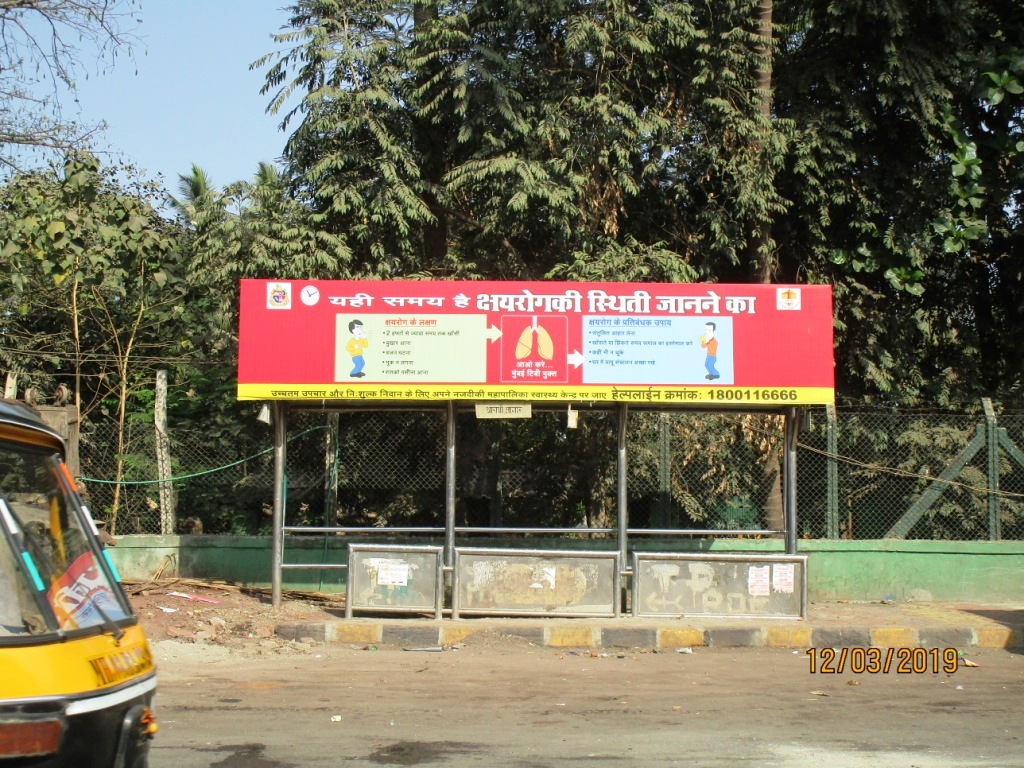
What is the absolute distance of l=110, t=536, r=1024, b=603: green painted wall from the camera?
1246 centimetres

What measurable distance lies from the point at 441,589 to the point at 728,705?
393cm

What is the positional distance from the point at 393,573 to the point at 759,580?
13.1 ft

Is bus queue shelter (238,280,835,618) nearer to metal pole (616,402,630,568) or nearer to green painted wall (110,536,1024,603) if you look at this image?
metal pole (616,402,630,568)

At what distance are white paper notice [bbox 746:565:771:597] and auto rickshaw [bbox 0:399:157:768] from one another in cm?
807

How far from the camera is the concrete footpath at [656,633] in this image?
10227 mm

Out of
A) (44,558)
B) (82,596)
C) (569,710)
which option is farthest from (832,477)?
(44,558)

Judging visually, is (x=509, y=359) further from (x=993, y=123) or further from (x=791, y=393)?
(x=993, y=123)

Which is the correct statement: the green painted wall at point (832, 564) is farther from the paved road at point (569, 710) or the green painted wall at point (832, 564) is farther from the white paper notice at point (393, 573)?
the paved road at point (569, 710)

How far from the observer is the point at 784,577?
35.1 feet

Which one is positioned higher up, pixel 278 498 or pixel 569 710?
pixel 278 498

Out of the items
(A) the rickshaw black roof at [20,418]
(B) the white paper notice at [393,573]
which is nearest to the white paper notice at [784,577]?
(B) the white paper notice at [393,573]

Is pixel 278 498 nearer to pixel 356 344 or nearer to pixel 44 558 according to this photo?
pixel 356 344

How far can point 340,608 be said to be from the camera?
1146 centimetres

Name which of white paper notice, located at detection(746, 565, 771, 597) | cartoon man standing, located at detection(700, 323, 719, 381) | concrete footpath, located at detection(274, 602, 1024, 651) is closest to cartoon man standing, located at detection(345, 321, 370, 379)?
concrete footpath, located at detection(274, 602, 1024, 651)
